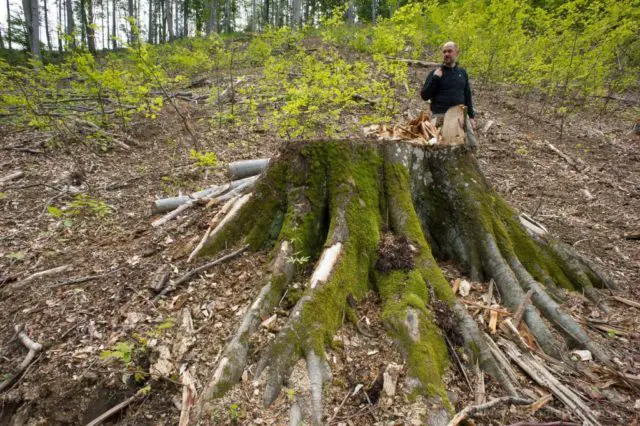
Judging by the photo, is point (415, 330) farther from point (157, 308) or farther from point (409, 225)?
point (157, 308)

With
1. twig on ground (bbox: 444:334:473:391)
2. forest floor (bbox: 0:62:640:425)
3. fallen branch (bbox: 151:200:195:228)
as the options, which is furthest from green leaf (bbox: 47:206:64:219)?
twig on ground (bbox: 444:334:473:391)

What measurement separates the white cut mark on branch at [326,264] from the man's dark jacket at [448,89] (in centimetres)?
361

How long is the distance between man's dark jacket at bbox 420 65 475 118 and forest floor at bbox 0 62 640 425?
247cm

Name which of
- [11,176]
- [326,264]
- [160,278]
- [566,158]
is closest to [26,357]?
Result: [160,278]

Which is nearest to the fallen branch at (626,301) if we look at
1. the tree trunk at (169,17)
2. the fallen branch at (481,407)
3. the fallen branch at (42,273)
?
the fallen branch at (481,407)

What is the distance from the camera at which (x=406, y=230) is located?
3289 millimetres

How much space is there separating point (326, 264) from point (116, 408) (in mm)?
1944

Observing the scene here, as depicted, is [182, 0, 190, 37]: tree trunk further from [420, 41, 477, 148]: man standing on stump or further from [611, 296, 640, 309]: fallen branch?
[611, 296, 640, 309]: fallen branch

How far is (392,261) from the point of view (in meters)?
3.09

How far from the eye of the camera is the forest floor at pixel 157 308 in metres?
2.35

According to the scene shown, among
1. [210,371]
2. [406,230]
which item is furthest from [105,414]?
[406,230]

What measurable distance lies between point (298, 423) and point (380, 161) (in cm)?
256

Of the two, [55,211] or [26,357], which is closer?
[26,357]

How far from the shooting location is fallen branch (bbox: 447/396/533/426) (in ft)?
6.96
